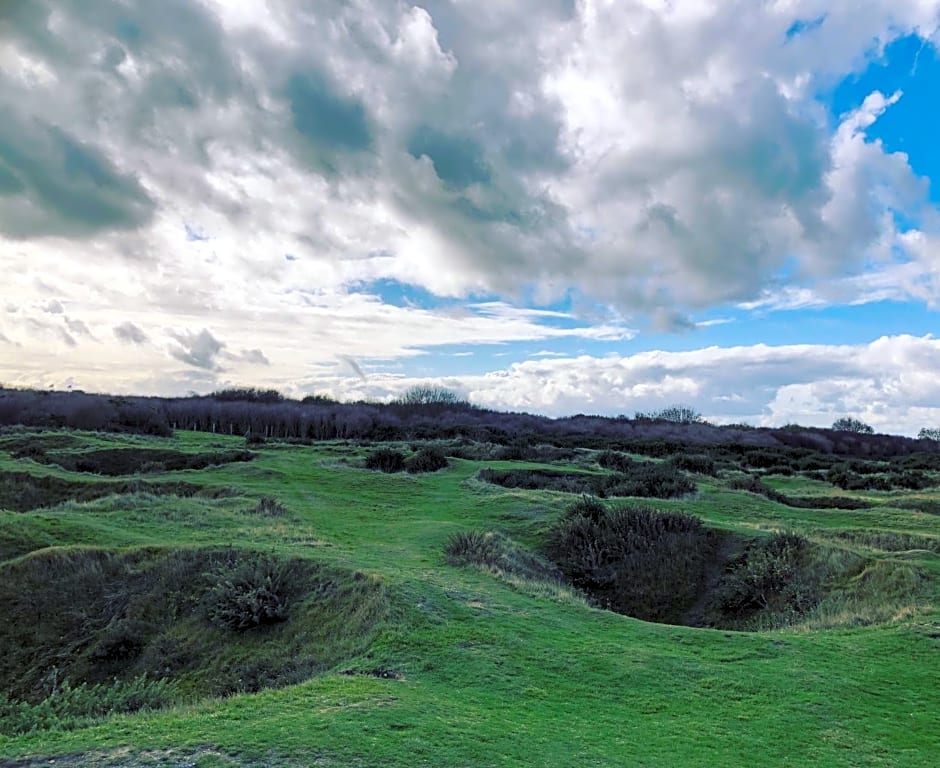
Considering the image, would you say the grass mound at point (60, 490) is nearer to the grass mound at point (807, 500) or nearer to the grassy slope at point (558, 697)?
the grassy slope at point (558, 697)

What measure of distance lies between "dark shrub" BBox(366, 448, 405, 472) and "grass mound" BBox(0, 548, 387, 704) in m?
14.6

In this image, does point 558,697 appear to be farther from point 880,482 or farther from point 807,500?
point 880,482

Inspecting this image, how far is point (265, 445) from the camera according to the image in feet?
133

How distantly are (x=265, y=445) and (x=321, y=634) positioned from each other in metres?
31.1

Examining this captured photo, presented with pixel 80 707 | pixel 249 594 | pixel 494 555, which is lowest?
pixel 80 707

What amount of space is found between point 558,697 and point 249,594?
20.8 ft

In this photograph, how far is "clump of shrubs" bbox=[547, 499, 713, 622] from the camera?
16203 millimetres

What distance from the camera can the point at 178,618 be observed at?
492 inches

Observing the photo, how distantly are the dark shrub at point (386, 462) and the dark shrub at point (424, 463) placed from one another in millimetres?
366

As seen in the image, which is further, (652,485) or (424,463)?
(424,463)

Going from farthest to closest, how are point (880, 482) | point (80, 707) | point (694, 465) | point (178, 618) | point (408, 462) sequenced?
1. point (694, 465)
2. point (880, 482)
3. point (408, 462)
4. point (178, 618)
5. point (80, 707)

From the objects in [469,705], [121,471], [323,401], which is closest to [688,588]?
[469,705]

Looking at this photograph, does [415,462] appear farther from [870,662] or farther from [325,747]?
[325,747]

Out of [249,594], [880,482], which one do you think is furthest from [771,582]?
[880,482]
